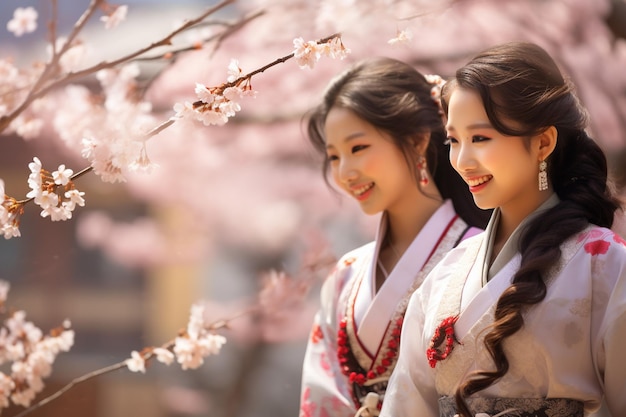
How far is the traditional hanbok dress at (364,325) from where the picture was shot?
2102 millimetres

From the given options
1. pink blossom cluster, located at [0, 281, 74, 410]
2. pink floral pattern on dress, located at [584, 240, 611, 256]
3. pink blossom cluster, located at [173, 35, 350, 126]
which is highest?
pink blossom cluster, located at [0, 281, 74, 410]

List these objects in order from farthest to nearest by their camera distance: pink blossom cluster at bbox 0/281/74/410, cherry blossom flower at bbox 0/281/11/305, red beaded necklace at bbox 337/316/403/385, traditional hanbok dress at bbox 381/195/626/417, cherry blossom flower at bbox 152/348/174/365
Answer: cherry blossom flower at bbox 0/281/11/305
pink blossom cluster at bbox 0/281/74/410
cherry blossom flower at bbox 152/348/174/365
red beaded necklace at bbox 337/316/403/385
traditional hanbok dress at bbox 381/195/626/417

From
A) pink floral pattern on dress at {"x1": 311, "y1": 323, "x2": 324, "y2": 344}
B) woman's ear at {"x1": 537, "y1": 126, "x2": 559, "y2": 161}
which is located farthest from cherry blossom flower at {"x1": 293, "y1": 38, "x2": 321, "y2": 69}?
pink floral pattern on dress at {"x1": 311, "y1": 323, "x2": 324, "y2": 344}

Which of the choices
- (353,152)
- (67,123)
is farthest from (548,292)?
(67,123)

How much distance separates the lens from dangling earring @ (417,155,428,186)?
2.23 meters

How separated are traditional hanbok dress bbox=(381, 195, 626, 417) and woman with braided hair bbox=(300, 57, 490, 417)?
0.47 meters

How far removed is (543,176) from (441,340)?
1.18 ft

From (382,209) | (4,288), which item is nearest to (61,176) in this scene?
(382,209)

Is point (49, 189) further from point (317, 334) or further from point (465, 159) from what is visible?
point (317, 334)

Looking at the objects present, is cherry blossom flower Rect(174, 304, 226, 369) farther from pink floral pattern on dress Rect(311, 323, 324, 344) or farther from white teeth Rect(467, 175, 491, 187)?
white teeth Rect(467, 175, 491, 187)

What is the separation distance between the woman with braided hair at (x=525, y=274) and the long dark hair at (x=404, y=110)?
43cm

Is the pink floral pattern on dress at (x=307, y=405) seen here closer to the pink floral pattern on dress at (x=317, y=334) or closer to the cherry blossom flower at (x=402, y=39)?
the pink floral pattern on dress at (x=317, y=334)

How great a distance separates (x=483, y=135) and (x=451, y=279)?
1.00ft

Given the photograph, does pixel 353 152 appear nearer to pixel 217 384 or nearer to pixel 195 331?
pixel 195 331
